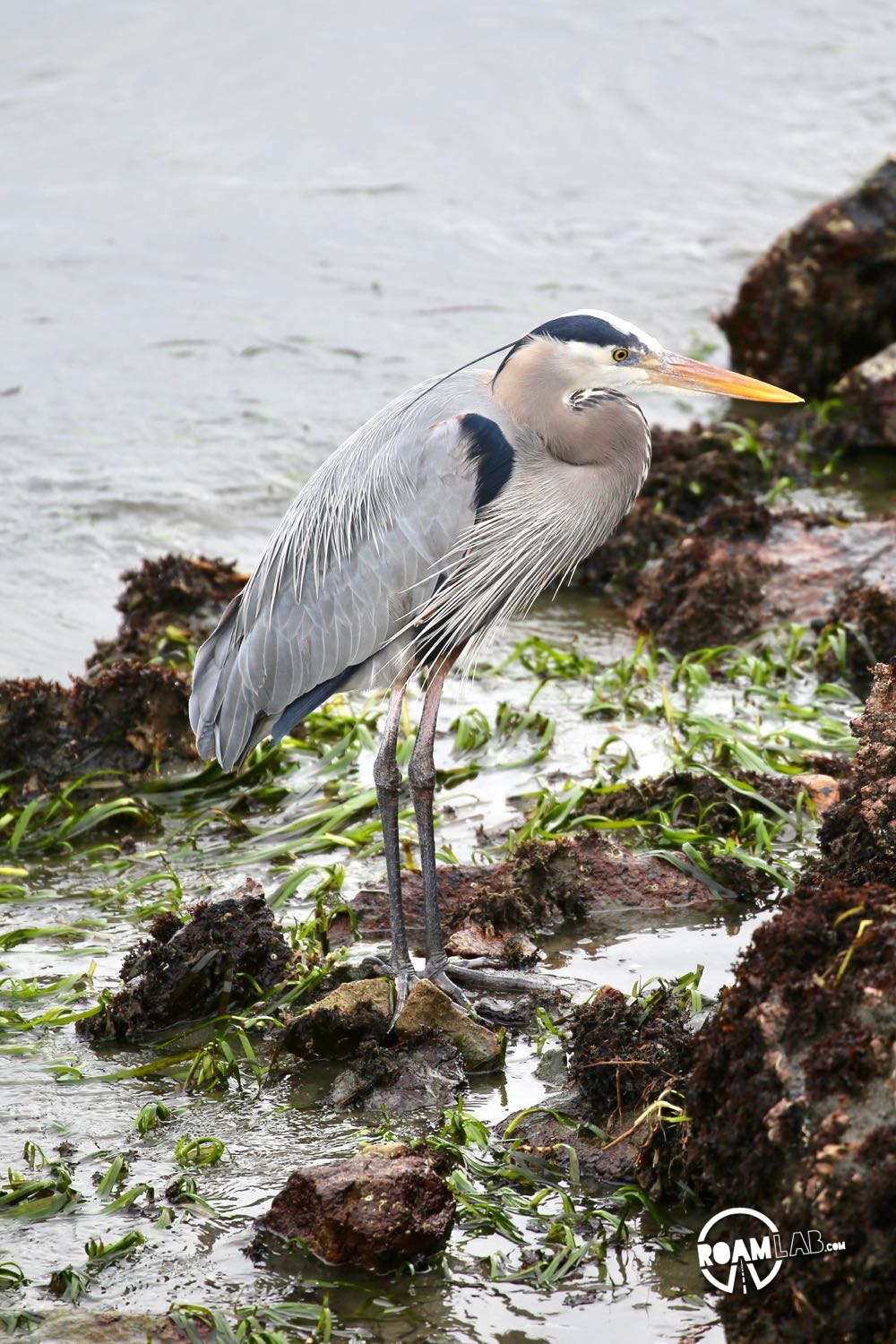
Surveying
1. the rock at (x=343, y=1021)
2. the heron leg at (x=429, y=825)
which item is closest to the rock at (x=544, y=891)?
the heron leg at (x=429, y=825)

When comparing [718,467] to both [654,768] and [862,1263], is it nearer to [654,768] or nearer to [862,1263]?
[654,768]

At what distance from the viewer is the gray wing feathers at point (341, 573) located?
17.1ft

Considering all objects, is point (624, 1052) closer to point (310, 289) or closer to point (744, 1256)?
point (744, 1256)

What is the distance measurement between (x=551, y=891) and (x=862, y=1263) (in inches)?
94.9

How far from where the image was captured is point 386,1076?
171 inches

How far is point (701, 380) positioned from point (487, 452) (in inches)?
27.8

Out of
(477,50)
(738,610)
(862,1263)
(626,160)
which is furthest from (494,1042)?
(477,50)

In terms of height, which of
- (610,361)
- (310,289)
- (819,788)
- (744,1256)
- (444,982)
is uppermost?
(610,361)

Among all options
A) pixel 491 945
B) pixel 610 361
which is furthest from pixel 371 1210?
pixel 610 361

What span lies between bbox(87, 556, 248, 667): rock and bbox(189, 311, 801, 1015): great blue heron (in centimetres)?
180

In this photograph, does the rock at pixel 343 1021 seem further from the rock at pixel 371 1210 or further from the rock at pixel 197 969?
the rock at pixel 371 1210

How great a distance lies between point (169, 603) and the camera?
7.53 meters

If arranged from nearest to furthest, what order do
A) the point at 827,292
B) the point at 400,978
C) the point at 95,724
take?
the point at 400,978
the point at 95,724
the point at 827,292

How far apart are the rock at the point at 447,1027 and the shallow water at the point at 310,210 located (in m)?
3.55
